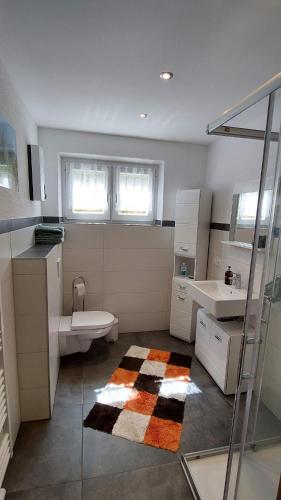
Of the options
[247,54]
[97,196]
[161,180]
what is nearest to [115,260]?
[97,196]

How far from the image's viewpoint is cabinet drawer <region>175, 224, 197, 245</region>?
2.76 meters

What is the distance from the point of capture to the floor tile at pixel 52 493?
4.33 feet

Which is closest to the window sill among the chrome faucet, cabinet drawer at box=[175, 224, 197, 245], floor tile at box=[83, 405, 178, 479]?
cabinet drawer at box=[175, 224, 197, 245]

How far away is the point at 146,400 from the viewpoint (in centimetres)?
201

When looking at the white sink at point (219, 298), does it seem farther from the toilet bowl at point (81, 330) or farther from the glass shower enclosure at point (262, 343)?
the toilet bowl at point (81, 330)

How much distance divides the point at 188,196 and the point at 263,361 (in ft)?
6.57

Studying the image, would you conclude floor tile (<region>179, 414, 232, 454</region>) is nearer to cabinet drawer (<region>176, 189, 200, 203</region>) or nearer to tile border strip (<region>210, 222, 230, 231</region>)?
tile border strip (<region>210, 222, 230, 231</region>)

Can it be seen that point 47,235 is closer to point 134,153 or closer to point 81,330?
point 81,330

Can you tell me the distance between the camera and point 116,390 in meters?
2.12

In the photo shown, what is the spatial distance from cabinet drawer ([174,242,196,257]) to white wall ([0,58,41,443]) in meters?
1.62

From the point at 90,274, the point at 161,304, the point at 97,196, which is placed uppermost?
the point at 97,196

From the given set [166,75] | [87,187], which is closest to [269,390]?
[166,75]

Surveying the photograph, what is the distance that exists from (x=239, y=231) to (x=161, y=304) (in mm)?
1354

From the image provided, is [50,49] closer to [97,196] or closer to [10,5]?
[10,5]
